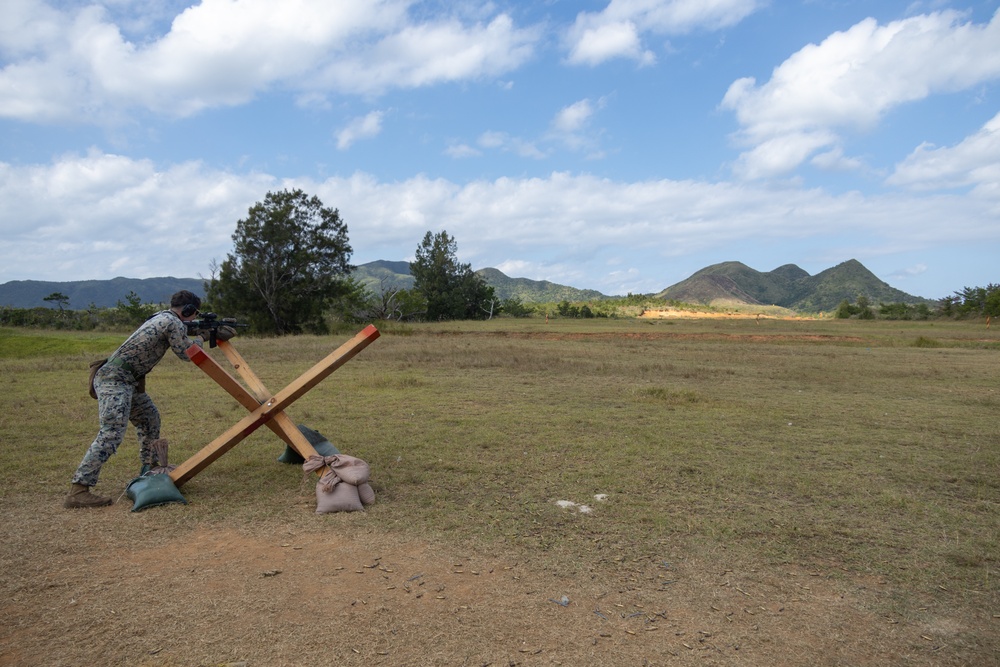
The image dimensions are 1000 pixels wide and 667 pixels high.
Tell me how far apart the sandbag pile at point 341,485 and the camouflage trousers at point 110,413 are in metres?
1.66

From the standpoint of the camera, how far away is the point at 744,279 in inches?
5778

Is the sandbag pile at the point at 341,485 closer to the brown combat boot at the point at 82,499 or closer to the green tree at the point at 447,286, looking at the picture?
the brown combat boot at the point at 82,499

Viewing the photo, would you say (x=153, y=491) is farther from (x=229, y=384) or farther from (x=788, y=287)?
(x=788, y=287)

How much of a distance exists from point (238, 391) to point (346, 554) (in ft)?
6.32

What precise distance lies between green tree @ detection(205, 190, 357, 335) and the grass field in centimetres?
2414

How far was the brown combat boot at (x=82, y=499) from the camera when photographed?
5180 mm

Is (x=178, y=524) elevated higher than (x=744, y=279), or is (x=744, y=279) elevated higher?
(x=744, y=279)

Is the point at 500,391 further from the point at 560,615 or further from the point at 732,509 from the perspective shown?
the point at 560,615

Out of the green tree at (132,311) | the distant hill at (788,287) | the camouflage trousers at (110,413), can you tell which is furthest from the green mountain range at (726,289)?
the camouflage trousers at (110,413)

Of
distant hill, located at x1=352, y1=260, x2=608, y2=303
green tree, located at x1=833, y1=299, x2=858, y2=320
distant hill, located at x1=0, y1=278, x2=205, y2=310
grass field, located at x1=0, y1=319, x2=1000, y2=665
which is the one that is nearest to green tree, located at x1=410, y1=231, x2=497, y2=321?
green tree, located at x1=833, y1=299, x2=858, y2=320

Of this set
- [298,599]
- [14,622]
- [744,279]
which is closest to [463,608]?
[298,599]

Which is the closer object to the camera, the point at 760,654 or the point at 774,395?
the point at 760,654

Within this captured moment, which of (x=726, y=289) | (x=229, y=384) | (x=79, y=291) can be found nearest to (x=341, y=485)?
(x=229, y=384)

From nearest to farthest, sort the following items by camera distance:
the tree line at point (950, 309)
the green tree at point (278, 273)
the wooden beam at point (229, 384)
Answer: the wooden beam at point (229, 384)
the green tree at point (278, 273)
the tree line at point (950, 309)
